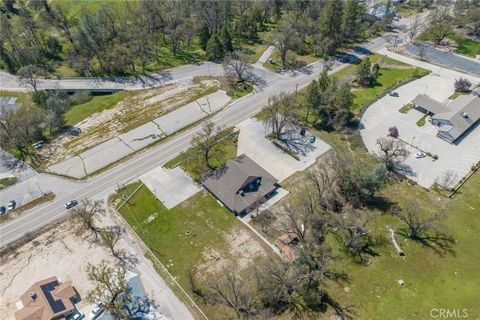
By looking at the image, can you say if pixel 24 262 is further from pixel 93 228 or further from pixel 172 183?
pixel 172 183

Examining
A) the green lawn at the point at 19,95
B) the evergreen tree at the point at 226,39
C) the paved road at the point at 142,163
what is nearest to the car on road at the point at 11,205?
the paved road at the point at 142,163

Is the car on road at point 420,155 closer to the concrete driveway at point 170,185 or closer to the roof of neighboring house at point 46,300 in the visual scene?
the concrete driveway at point 170,185

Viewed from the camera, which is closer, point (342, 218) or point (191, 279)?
point (191, 279)

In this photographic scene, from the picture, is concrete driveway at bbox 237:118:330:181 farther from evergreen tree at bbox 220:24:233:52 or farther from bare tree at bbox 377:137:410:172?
evergreen tree at bbox 220:24:233:52

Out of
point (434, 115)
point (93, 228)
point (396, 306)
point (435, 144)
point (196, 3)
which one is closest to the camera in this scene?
point (396, 306)

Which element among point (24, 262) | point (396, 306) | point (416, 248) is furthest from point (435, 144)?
point (24, 262)

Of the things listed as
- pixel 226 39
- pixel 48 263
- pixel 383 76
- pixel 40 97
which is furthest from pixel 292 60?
pixel 48 263

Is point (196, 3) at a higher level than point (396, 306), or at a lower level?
higher
